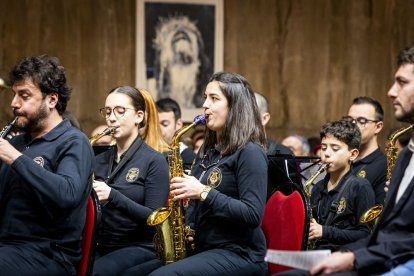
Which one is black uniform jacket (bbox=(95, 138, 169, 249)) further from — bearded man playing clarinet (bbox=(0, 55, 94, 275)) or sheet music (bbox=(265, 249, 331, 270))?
sheet music (bbox=(265, 249, 331, 270))

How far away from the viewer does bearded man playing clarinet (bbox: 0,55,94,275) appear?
3.40 metres

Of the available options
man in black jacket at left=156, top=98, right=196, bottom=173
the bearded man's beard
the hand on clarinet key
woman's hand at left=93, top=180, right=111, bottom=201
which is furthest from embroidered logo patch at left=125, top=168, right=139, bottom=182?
man in black jacket at left=156, top=98, right=196, bottom=173

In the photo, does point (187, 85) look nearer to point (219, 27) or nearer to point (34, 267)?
point (219, 27)

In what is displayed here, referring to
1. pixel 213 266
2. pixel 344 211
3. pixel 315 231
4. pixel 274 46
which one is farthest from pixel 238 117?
pixel 274 46

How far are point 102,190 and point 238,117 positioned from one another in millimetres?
811

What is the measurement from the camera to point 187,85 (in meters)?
8.48

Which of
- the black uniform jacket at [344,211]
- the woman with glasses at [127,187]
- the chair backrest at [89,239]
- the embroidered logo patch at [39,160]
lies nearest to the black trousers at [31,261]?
the chair backrest at [89,239]

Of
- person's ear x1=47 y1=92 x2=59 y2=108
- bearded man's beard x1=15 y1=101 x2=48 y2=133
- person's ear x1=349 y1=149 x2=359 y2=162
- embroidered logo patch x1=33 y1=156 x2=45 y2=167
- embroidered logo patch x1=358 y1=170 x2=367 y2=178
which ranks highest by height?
person's ear x1=47 y1=92 x2=59 y2=108

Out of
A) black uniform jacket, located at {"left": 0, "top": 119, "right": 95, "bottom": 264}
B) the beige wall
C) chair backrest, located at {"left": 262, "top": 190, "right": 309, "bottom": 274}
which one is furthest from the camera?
the beige wall

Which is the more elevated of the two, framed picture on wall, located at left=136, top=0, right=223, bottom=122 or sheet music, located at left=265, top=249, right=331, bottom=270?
framed picture on wall, located at left=136, top=0, right=223, bottom=122

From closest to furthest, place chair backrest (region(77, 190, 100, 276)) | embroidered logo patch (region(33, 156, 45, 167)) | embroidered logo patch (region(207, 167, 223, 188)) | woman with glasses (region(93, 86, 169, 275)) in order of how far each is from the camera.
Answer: embroidered logo patch (region(33, 156, 45, 167)), chair backrest (region(77, 190, 100, 276)), embroidered logo patch (region(207, 167, 223, 188)), woman with glasses (region(93, 86, 169, 275))

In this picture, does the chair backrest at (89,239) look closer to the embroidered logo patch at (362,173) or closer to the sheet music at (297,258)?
the sheet music at (297,258)

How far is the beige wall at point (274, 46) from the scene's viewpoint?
8.12 metres

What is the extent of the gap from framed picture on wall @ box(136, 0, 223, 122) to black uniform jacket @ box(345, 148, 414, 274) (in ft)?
17.4
